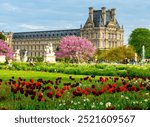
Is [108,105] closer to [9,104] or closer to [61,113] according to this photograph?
[61,113]

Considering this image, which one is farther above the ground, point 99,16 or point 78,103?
point 99,16

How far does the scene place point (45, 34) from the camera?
Answer: 13200 centimetres

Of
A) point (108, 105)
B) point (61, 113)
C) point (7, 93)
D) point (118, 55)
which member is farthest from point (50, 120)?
point (118, 55)

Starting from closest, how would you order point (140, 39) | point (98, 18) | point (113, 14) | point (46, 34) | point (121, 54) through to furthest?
point (121, 54)
point (140, 39)
point (98, 18)
point (113, 14)
point (46, 34)

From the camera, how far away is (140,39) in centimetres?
8056

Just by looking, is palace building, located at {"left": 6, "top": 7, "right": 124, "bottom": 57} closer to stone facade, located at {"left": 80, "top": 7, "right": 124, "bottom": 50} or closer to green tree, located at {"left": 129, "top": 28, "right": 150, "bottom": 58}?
stone facade, located at {"left": 80, "top": 7, "right": 124, "bottom": 50}

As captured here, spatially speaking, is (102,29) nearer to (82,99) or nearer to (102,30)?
(102,30)

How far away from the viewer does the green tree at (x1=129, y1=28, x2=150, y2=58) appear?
265 ft

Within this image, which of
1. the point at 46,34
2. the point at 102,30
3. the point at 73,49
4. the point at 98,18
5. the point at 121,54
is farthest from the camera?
the point at 46,34

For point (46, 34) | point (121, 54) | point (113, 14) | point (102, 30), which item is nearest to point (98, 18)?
point (102, 30)

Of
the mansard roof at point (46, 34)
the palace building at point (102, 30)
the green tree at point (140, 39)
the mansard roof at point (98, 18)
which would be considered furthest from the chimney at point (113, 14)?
the green tree at point (140, 39)

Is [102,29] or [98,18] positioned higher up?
[98,18]

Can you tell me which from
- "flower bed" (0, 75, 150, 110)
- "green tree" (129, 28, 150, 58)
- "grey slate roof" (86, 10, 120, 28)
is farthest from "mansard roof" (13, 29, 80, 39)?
"flower bed" (0, 75, 150, 110)

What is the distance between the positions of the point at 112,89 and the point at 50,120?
10.2 feet
